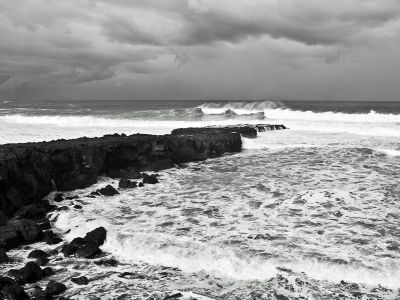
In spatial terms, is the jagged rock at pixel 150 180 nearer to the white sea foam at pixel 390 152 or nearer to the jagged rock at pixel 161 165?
the jagged rock at pixel 161 165

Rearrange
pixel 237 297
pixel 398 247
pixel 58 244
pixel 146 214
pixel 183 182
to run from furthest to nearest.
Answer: pixel 183 182 < pixel 146 214 < pixel 58 244 < pixel 398 247 < pixel 237 297

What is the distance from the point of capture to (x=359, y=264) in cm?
876

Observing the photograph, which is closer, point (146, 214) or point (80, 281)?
point (80, 281)

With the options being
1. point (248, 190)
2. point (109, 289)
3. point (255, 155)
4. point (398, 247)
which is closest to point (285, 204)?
point (248, 190)

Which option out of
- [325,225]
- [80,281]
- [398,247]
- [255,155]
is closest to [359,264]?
[398,247]

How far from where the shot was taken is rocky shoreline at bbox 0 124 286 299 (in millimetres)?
9166

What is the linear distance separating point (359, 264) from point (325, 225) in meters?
2.55

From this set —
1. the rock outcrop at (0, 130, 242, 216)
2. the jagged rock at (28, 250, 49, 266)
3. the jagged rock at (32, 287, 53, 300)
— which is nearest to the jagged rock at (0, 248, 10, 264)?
the jagged rock at (28, 250, 49, 266)

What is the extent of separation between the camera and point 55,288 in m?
7.84

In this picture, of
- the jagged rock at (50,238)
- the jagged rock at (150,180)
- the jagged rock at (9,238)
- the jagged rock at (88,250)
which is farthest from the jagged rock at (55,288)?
the jagged rock at (150,180)

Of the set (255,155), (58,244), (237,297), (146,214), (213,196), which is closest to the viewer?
(237,297)

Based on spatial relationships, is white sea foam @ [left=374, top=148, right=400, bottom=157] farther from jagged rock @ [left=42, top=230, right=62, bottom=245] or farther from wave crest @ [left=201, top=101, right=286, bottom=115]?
wave crest @ [left=201, top=101, right=286, bottom=115]

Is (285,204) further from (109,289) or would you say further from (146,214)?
(109,289)

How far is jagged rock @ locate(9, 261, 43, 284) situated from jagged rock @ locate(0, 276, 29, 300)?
49 cm
